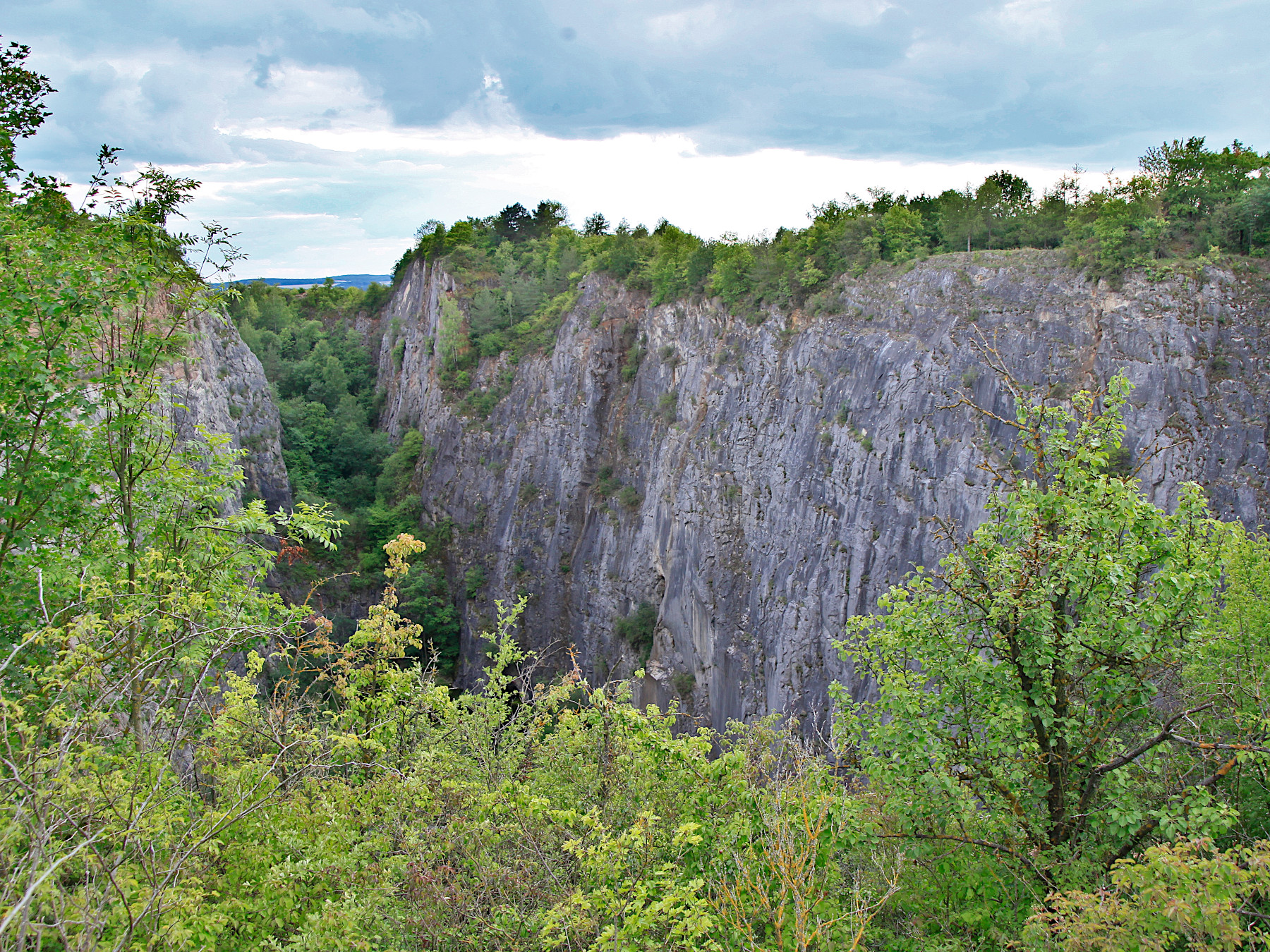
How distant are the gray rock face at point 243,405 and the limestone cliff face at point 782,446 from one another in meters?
9.01

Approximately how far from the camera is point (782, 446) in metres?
26.4

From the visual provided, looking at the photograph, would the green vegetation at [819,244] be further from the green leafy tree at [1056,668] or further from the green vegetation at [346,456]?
the green leafy tree at [1056,668]

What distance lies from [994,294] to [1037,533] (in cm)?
1782

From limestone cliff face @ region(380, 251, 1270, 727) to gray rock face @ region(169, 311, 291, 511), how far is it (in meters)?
9.01

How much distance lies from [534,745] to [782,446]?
18834 millimetres

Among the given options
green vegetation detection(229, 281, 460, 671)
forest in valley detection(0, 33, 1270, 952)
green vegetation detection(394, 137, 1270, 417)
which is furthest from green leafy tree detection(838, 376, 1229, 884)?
green vegetation detection(229, 281, 460, 671)

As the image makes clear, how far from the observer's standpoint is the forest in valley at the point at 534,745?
4.64m

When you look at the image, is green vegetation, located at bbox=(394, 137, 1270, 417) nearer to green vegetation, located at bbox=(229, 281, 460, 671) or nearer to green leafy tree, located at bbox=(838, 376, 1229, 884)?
green vegetation, located at bbox=(229, 281, 460, 671)

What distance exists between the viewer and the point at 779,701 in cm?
2384

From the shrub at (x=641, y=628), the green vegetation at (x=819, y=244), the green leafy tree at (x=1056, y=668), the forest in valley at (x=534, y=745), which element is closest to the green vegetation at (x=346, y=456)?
the green vegetation at (x=819, y=244)

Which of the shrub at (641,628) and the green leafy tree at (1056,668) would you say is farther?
the shrub at (641,628)

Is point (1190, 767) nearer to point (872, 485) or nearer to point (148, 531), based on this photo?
point (148, 531)

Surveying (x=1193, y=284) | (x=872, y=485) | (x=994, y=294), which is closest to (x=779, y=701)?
(x=872, y=485)

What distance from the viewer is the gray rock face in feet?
107
